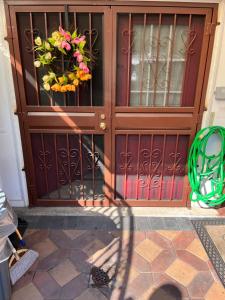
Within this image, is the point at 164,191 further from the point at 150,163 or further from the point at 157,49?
the point at 157,49

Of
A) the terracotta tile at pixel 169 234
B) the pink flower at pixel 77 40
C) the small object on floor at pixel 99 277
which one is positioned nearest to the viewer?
the small object on floor at pixel 99 277

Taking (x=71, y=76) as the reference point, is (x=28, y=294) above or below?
below

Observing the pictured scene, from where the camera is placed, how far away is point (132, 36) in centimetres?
219

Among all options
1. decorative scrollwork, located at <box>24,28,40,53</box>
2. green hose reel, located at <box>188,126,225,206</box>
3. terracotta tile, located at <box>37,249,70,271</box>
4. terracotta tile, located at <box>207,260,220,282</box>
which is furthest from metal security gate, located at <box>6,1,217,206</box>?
terracotta tile, located at <box>207,260,220,282</box>

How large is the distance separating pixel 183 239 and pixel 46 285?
1.28 metres

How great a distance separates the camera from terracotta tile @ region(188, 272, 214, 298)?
181cm

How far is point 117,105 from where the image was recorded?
7.83 feet

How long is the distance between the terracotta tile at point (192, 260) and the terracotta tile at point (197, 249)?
40mm

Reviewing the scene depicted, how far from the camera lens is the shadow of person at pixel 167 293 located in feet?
5.84

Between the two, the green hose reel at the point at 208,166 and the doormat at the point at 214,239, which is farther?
the green hose reel at the point at 208,166

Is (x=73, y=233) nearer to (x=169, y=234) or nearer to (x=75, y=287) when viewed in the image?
(x=75, y=287)

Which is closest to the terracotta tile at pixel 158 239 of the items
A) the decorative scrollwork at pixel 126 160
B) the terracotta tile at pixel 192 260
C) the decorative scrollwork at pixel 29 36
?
the terracotta tile at pixel 192 260

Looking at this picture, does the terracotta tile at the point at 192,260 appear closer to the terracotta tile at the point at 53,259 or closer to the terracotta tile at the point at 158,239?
the terracotta tile at the point at 158,239

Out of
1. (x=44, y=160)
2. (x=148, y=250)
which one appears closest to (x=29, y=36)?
(x=44, y=160)
